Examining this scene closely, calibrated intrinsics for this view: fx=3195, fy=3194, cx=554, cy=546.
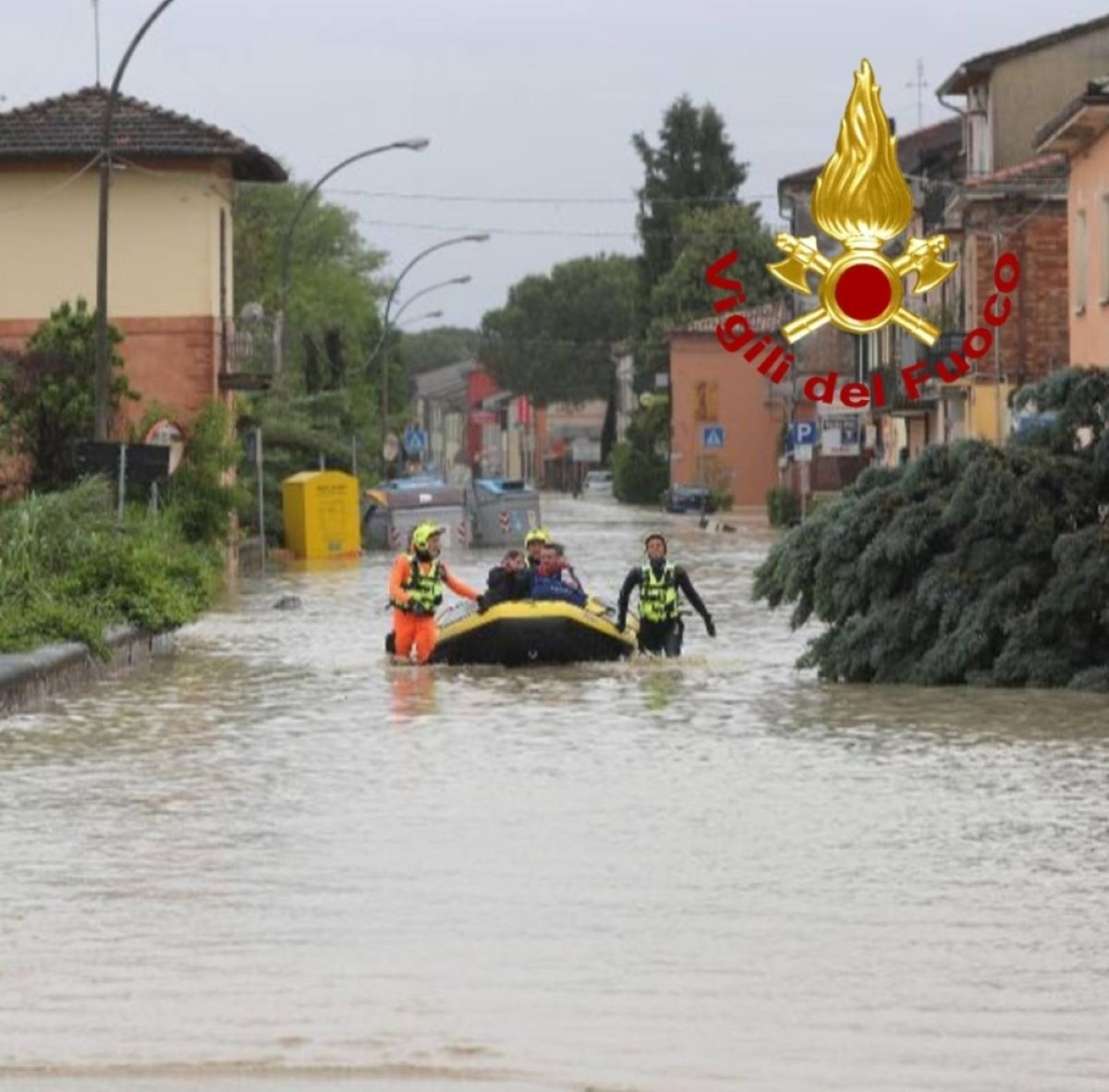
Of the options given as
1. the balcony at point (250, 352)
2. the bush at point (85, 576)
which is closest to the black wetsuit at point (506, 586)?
the bush at point (85, 576)

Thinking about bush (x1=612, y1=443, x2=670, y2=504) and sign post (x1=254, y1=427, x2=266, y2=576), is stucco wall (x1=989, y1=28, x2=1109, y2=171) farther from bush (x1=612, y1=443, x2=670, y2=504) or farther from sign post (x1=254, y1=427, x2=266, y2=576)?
bush (x1=612, y1=443, x2=670, y2=504)

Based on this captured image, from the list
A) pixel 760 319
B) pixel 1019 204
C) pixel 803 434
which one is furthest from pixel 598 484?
pixel 1019 204

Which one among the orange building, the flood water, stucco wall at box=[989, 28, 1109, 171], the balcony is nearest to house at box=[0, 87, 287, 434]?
the balcony

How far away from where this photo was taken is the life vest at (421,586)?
2850 cm

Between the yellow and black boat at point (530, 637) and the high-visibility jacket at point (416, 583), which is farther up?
the high-visibility jacket at point (416, 583)

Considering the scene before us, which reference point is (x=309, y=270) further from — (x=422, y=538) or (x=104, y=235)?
(x=422, y=538)

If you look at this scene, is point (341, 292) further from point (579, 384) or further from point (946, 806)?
point (946, 806)

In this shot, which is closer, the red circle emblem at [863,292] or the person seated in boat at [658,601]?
the red circle emblem at [863,292]

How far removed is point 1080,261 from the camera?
43.8 metres

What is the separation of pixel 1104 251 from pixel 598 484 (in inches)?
4356

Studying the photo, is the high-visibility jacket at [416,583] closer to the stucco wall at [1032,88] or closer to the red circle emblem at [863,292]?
the red circle emblem at [863,292]

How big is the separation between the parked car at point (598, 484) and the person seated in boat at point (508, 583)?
11752 cm

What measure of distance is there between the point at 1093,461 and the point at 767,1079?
17780 millimetres

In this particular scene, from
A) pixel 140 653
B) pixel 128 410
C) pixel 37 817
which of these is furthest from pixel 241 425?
pixel 37 817
